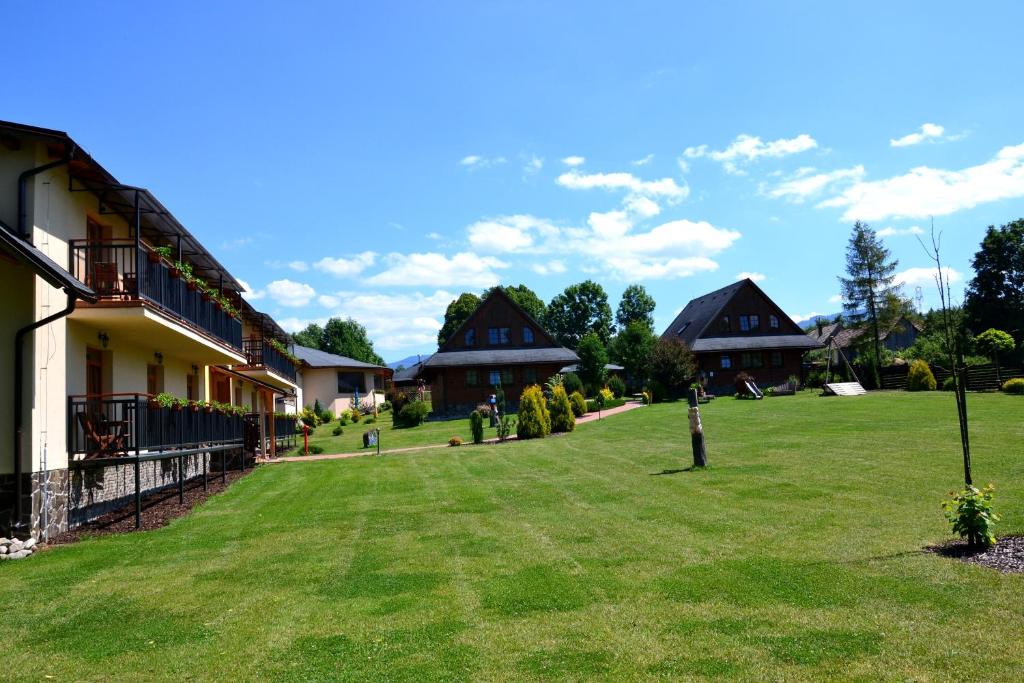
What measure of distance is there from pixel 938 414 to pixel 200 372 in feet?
76.4

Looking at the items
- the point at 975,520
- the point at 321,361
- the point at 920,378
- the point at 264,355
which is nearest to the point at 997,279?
the point at 920,378

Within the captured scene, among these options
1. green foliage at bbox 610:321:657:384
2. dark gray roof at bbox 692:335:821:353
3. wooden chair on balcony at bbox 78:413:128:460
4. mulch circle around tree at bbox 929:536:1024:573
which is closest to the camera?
mulch circle around tree at bbox 929:536:1024:573

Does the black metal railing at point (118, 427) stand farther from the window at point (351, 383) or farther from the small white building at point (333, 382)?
the window at point (351, 383)

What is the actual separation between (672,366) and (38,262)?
1410 inches

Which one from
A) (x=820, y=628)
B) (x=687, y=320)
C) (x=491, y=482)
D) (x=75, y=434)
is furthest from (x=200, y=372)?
(x=687, y=320)

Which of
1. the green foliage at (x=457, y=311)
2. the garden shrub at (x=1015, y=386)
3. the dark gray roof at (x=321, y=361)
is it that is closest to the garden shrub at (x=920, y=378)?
the garden shrub at (x=1015, y=386)

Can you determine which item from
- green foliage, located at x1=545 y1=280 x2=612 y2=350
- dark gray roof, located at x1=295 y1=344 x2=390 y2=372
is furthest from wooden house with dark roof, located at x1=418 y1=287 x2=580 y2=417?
green foliage, located at x1=545 y1=280 x2=612 y2=350

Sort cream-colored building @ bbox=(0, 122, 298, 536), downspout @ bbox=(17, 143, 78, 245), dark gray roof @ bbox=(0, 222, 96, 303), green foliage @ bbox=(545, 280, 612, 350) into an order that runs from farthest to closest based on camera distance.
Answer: green foliage @ bbox=(545, 280, 612, 350)
downspout @ bbox=(17, 143, 78, 245)
cream-colored building @ bbox=(0, 122, 298, 536)
dark gray roof @ bbox=(0, 222, 96, 303)

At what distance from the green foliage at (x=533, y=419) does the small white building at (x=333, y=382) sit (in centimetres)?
2884

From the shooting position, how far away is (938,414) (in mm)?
21969

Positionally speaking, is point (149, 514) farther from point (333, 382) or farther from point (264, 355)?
point (333, 382)

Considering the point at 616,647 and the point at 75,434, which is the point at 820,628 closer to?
the point at 616,647

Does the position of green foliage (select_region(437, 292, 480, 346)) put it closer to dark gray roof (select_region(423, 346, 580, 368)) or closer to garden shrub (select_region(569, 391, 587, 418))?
dark gray roof (select_region(423, 346, 580, 368))

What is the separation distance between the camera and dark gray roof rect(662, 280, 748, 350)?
2086 inches
